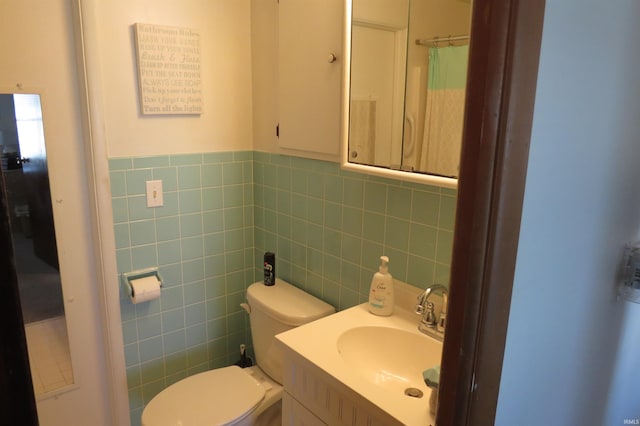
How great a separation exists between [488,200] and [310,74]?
1.14 metres

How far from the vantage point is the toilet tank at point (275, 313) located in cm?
176

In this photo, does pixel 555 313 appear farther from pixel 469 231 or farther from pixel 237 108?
pixel 237 108

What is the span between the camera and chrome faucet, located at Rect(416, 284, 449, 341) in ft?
4.51

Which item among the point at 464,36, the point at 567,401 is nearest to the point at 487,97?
the point at 464,36

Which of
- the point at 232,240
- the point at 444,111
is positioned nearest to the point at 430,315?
the point at 444,111

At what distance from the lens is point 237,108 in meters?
2.09

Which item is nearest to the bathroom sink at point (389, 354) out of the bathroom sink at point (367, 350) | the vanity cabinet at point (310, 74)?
the bathroom sink at point (367, 350)

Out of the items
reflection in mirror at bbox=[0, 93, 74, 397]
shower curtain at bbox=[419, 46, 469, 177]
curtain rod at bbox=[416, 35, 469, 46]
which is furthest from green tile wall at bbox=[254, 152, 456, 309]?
reflection in mirror at bbox=[0, 93, 74, 397]

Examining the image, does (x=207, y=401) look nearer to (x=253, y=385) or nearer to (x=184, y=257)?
(x=253, y=385)

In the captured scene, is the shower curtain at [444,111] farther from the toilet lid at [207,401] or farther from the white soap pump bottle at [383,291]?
the toilet lid at [207,401]

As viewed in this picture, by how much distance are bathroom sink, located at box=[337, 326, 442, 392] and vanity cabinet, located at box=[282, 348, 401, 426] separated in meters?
0.13

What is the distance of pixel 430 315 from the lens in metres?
1.41

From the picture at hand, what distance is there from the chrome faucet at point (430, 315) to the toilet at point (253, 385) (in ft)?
1.52

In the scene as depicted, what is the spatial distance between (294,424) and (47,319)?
1126 millimetres
